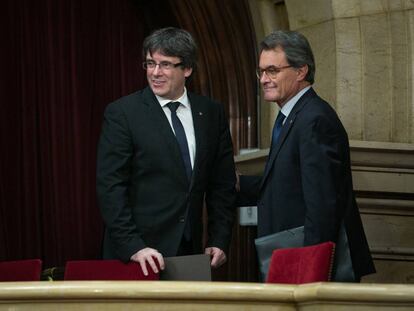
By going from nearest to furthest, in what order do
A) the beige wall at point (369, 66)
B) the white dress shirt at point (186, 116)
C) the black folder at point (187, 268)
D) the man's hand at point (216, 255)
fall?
the black folder at point (187, 268), the man's hand at point (216, 255), the white dress shirt at point (186, 116), the beige wall at point (369, 66)

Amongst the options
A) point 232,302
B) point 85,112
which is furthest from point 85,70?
point 232,302

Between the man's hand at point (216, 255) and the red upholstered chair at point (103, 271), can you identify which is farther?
the man's hand at point (216, 255)

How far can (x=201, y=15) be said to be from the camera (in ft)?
24.1

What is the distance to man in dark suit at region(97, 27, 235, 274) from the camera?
5012mm

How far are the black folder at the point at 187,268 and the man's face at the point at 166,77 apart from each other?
0.77 metres

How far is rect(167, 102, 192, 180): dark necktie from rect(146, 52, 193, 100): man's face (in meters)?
0.04

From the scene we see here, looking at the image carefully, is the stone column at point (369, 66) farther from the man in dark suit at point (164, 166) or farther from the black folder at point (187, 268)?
the black folder at point (187, 268)

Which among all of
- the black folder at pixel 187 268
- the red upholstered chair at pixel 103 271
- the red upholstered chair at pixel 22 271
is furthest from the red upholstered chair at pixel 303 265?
the red upholstered chair at pixel 22 271

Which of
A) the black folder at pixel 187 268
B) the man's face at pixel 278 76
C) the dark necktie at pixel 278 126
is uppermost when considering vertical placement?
the man's face at pixel 278 76

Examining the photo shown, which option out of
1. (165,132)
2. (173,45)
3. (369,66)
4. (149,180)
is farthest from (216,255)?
(369,66)

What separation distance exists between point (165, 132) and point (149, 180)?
206 mm

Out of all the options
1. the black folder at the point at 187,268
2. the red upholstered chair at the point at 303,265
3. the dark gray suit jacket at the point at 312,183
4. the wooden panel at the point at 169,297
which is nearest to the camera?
the wooden panel at the point at 169,297

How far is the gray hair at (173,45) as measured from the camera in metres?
5.14

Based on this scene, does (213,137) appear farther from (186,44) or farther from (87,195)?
(87,195)
